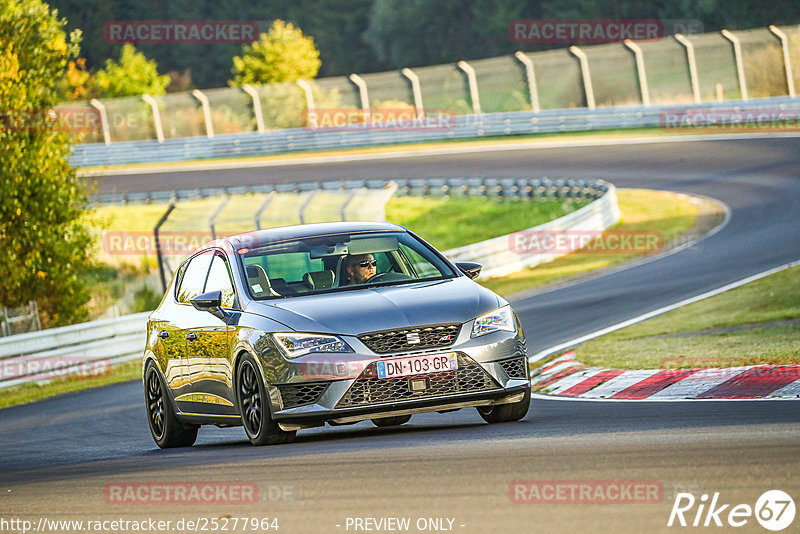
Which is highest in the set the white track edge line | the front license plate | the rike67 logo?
→ the rike67 logo

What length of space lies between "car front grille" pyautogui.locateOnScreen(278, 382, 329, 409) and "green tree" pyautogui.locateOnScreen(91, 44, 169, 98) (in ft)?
212

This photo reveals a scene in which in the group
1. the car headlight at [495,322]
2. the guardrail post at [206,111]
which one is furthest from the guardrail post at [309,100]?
the car headlight at [495,322]

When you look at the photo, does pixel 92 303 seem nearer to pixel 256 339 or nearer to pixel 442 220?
pixel 442 220

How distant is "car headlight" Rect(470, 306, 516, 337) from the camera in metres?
8.58

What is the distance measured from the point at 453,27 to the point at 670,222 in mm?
58876

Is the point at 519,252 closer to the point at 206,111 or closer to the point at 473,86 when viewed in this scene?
the point at 473,86

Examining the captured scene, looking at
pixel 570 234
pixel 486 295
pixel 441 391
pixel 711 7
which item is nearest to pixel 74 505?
pixel 441 391

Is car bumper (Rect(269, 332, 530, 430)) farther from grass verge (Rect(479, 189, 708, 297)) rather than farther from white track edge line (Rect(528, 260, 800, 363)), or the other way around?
grass verge (Rect(479, 189, 708, 297))

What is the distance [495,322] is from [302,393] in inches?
56.0

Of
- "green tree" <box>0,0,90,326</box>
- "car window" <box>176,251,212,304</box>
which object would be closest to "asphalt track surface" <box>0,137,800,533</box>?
"car window" <box>176,251,212,304</box>

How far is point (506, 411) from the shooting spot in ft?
30.1

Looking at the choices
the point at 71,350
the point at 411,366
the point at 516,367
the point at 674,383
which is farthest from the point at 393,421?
the point at 71,350

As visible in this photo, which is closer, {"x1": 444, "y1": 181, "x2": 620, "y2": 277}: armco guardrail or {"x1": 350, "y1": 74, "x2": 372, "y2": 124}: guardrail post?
{"x1": 444, "y1": 181, "x2": 620, "y2": 277}: armco guardrail

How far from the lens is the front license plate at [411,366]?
8.31m
